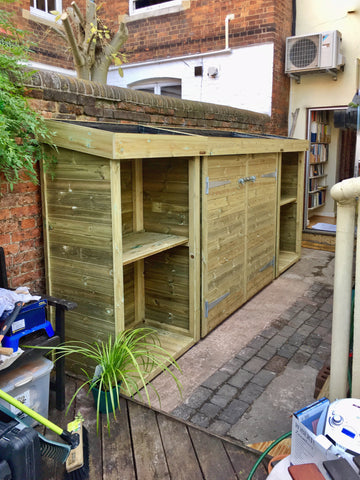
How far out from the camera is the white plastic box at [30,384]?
235cm

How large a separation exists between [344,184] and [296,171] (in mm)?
4485

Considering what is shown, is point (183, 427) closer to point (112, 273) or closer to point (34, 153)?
point (112, 273)

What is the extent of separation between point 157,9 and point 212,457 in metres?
7.74

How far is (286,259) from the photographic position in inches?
246

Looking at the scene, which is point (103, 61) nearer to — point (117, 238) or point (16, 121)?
point (16, 121)

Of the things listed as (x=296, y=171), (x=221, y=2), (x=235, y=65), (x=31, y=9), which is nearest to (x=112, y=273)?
(x=296, y=171)

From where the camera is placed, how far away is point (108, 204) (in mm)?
2711

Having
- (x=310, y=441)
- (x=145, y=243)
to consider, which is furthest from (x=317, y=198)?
(x=310, y=441)

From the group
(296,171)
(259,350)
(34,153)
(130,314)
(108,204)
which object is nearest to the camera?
(108,204)

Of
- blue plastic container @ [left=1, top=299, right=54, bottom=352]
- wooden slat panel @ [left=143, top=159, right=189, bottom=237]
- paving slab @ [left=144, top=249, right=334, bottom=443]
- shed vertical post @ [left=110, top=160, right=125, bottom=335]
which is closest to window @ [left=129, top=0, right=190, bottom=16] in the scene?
wooden slat panel @ [left=143, top=159, right=189, bottom=237]

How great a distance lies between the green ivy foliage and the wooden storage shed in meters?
0.15

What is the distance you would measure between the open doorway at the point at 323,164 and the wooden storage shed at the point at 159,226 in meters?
2.50

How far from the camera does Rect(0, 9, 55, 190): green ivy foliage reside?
2.46m

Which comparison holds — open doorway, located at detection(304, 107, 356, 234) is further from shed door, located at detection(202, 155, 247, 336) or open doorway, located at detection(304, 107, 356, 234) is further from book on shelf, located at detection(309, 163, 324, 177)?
shed door, located at detection(202, 155, 247, 336)
